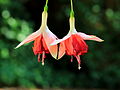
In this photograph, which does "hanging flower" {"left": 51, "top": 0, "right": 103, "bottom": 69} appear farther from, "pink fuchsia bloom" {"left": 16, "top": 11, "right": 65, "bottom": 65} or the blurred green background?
the blurred green background

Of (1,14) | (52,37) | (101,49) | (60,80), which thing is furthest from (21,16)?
(52,37)

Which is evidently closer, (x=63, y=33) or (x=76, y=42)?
(x=76, y=42)

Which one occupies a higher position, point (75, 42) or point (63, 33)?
point (63, 33)

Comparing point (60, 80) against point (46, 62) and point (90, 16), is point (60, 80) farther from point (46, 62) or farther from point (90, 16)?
point (90, 16)

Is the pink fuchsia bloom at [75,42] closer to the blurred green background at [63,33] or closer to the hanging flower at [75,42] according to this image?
the hanging flower at [75,42]

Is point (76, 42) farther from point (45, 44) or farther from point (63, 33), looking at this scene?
point (63, 33)

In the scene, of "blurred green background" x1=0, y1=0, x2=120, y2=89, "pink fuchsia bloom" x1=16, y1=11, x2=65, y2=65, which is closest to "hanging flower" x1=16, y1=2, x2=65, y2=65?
"pink fuchsia bloom" x1=16, y1=11, x2=65, y2=65

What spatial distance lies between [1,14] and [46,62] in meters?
1.42

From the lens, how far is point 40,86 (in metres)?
5.83

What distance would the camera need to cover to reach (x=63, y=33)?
6801 millimetres

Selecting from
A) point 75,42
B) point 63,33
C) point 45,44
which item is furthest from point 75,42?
point 63,33

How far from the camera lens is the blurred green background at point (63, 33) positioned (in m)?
5.64

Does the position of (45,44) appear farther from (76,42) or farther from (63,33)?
(63,33)

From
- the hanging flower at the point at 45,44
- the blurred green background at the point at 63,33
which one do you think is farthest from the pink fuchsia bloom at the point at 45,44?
the blurred green background at the point at 63,33
